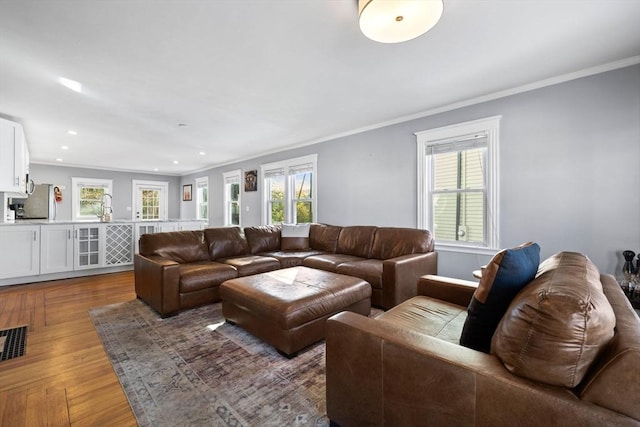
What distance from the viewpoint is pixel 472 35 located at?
6.79ft

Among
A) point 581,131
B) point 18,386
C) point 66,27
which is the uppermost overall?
point 66,27

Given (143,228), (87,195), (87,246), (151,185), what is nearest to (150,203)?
(151,185)

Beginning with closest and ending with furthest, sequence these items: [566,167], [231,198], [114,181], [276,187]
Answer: [566,167] < [276,187] < [231,198] < [114,181]

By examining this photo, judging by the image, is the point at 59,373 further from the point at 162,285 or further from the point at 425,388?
the point at 425,388

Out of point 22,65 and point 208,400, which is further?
point 22,65

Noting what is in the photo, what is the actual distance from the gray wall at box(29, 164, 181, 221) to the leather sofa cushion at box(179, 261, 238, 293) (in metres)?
6.90

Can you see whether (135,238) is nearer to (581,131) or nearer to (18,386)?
(18,386)

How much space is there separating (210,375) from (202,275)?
4.59ft

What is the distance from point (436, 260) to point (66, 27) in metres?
4.12

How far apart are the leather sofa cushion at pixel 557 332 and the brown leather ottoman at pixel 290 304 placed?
1369mm

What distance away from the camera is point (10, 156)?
12.3 ft

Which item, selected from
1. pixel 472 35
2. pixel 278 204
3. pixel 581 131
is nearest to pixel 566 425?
pixel 472 35

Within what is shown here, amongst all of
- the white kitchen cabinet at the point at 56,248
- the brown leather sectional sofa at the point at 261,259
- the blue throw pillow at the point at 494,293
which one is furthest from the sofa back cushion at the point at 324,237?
the white kitchen cabinet at the point at 56,248

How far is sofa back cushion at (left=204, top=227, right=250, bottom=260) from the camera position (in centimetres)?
386
